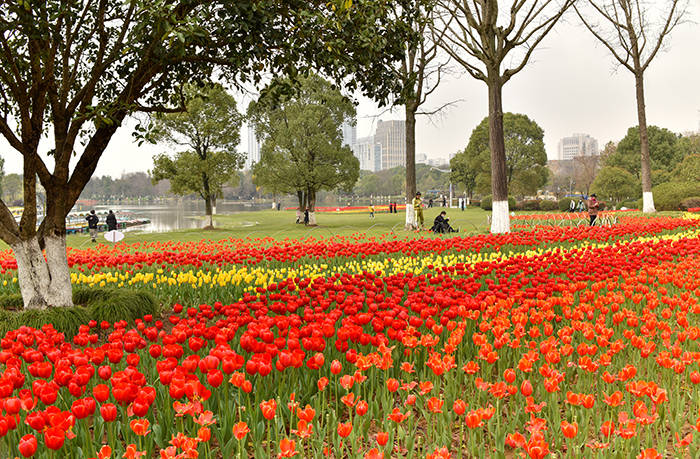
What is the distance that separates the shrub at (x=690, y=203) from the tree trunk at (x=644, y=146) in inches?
106

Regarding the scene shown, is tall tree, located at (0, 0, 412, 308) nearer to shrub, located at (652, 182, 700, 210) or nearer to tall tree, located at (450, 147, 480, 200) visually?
shrub, located at (652, 182, 700, 210)

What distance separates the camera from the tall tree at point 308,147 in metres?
29.2

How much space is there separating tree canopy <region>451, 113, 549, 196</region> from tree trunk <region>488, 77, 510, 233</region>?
32.9 meters

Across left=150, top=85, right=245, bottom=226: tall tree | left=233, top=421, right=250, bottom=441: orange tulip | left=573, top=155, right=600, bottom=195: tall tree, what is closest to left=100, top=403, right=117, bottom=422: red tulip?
left=233, top=421, right=250, bottom=441: orange tulip

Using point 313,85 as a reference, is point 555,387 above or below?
below

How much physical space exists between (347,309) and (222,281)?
10.9 feet

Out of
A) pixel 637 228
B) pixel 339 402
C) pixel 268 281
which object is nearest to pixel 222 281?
pixel 268 281

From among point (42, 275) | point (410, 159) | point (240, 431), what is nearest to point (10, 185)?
point (410, 159)

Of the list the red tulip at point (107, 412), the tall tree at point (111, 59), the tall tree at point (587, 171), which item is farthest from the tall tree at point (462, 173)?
the red tulip at point (107, 412)

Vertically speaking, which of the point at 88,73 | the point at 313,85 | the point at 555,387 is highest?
the point at 313,85

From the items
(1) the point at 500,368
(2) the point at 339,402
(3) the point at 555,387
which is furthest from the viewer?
(1) the point at 500,368

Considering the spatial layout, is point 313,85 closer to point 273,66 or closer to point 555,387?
point 273,66

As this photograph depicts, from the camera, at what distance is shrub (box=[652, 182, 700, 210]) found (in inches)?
1203

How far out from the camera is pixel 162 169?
2870cm
